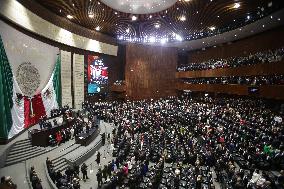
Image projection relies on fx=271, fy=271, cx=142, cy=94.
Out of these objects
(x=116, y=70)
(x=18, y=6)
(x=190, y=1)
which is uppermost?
(x=190, y=1)

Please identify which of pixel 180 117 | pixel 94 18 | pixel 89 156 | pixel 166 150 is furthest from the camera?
pixel 94 18

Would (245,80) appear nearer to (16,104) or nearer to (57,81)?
(57,81)

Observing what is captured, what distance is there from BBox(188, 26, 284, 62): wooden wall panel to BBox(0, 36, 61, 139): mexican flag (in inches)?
780

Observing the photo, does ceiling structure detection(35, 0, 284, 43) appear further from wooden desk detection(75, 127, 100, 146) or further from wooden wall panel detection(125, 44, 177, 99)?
wooden desk detection(75, 127, 100, 146)

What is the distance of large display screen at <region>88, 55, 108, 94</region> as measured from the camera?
103ft

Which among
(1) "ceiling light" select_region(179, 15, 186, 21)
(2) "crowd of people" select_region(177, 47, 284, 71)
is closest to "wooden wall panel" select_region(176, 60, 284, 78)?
(2) "crowd of people" select_region(177, 47, 284, 71)

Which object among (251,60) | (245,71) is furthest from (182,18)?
(245,71)

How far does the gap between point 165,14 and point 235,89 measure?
9.57 m

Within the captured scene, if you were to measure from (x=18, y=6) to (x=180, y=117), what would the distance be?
14533mm

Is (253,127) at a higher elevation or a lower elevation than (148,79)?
lower

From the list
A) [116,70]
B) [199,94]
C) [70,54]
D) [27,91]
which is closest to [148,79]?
[116,70]

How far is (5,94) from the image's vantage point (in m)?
15.2

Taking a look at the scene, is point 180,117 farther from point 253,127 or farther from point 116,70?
point 116,70

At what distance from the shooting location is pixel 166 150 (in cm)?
1584
